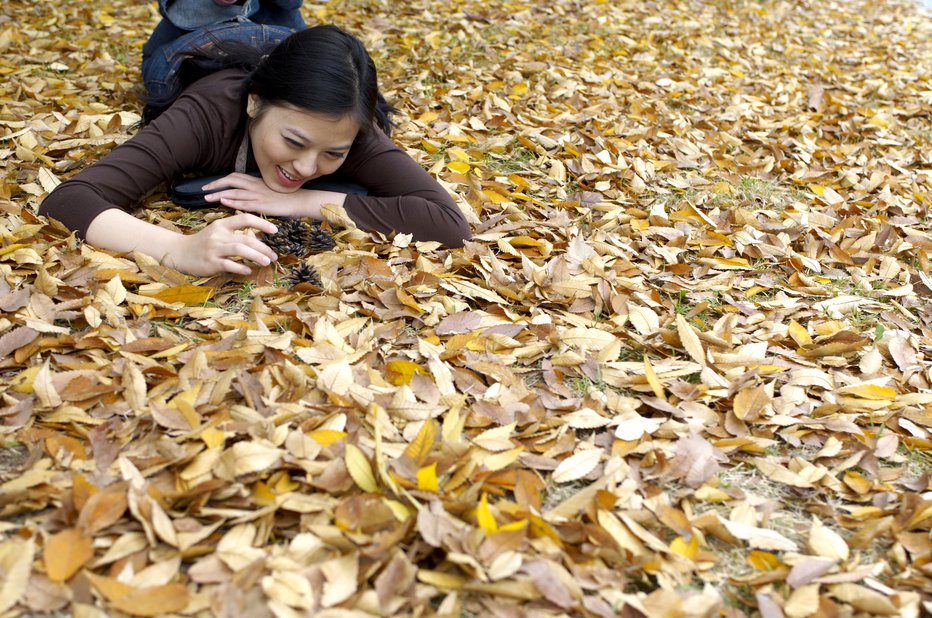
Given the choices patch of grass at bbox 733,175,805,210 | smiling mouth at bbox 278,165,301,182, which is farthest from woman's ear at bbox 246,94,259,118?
patch of grass at bbox 733,175,805,210

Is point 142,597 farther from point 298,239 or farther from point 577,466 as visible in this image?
point 298,239

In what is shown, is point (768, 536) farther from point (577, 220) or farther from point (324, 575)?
point (577, 220)

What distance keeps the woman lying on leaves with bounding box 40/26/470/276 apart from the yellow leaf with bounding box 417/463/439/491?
3.08 ft

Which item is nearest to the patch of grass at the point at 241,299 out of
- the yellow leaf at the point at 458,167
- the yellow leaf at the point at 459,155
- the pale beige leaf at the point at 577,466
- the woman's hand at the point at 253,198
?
the woman's hand at the point at 253,198

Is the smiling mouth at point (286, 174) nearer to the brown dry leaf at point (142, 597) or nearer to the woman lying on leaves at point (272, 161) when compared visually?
the woman lying on leaves at point (272, 161)

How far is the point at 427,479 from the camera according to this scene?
1528mm

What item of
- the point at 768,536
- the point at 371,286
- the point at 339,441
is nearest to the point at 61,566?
the point at 339,441

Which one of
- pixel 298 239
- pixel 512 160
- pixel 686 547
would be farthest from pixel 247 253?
pixel 512 160

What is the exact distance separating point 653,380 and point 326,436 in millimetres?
822

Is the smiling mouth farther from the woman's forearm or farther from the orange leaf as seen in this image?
the orange leaf

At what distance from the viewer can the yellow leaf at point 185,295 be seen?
2.09m

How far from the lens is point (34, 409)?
5.45 ft

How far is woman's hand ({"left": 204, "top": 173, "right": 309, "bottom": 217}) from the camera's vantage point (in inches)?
102

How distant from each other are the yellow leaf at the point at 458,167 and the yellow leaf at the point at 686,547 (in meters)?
1.98
